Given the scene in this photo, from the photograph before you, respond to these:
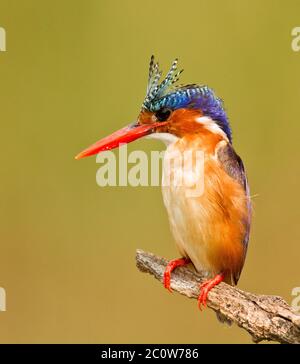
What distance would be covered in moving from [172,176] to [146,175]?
57 cm

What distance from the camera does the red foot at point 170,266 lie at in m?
3.23

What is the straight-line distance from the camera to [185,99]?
3.17 m

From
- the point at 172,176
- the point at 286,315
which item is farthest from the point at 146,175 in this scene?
the point at 286,315

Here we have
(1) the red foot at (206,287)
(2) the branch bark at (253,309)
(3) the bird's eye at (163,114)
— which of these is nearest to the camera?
(2) the branch bark at (253,309)

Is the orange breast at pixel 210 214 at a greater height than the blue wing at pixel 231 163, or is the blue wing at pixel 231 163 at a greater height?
the blue wing at pixel 231 163

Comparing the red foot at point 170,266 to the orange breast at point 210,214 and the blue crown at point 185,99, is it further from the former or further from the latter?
the blue crown at point 185,99

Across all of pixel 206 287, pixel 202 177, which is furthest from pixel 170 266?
pixel 202 177

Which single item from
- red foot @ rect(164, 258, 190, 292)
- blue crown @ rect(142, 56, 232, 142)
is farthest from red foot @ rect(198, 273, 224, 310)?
blue crown @ rect(142, 56, 232, 142)

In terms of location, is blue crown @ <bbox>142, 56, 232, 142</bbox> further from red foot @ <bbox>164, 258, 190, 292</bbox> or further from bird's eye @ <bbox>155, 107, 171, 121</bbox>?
red foot @ <bbox>164, 258, 190, 292</bbox>

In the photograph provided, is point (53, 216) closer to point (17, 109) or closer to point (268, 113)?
point (17, 109)

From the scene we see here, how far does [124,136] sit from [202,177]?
0.39m

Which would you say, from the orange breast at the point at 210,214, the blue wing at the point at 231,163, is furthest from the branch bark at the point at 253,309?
the blue wing at the point at 231,163

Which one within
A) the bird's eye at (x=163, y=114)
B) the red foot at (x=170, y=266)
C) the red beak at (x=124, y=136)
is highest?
the bird's eye at (x=163, y=114)

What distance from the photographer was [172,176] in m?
3.13
